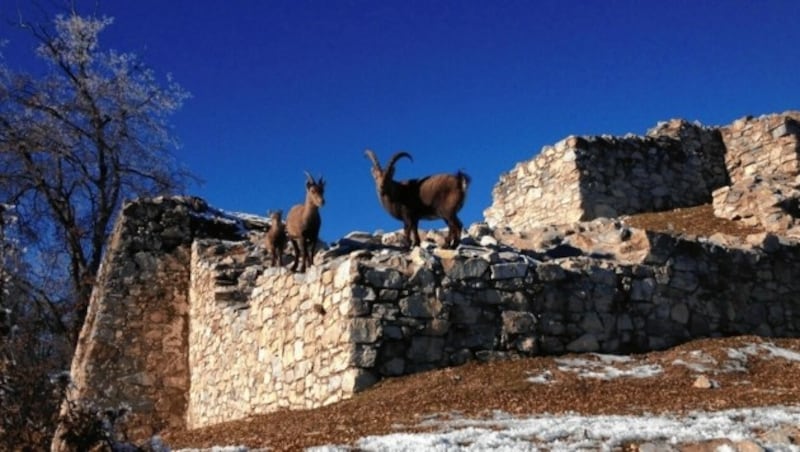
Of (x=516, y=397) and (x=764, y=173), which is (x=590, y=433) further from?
(x=764, y=173)

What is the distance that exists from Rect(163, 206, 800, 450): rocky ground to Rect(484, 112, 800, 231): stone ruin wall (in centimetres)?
1036

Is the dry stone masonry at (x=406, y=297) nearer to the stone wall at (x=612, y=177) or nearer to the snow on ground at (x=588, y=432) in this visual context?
the stone wall at (x=612, y=177)

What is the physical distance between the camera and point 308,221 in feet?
41.3

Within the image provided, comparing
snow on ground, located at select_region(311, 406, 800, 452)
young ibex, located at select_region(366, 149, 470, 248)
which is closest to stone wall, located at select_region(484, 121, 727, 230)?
young ibex, located at select_region(366, 149, 470, 248)

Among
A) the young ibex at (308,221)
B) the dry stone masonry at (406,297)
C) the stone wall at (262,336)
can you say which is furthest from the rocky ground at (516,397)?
the young ibex at (308,221)

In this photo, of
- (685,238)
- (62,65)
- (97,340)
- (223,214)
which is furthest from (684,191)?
(62,65)

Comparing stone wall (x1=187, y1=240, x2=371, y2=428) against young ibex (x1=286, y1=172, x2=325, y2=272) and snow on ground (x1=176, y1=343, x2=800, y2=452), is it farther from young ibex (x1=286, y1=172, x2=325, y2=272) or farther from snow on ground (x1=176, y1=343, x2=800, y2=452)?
snow on ground (x1=176, y1=343, x2=800, y2=452)

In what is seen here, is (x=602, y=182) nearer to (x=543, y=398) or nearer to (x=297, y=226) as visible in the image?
(x=297, y=226)

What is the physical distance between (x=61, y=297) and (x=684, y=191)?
16.9 meters

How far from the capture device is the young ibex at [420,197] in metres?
11.9

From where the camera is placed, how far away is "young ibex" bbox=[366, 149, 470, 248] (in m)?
11.9

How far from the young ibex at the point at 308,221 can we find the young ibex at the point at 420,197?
2.97 ft

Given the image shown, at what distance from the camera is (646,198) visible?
22203 mm

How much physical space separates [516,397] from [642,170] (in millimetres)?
14736
